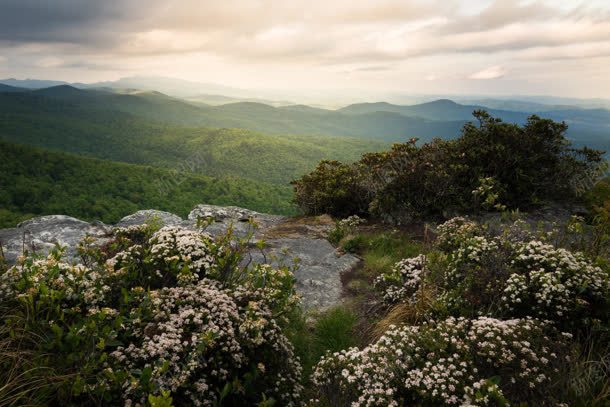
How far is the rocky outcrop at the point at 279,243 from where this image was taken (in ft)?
28.5

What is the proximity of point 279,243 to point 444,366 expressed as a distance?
822 cm

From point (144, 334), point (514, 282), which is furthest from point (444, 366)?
point (144, 334)

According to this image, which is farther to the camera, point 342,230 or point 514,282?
point 342,230

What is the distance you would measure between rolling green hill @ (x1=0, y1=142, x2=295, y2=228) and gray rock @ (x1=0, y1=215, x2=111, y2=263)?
5929 centimetres

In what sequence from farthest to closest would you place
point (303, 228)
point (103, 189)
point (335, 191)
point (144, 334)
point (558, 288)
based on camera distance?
point (103, 189)
point (335, 191)
point (303, 228)
point (558, 288)
point (144, 334)

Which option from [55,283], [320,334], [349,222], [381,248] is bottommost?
[320,334]

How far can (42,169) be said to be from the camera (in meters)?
97.9

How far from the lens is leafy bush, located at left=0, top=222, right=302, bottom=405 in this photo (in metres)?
3.73

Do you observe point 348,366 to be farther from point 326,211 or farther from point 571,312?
point 326,211

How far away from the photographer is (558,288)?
16.8 ft

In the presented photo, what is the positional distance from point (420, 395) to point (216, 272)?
3359 millimetres

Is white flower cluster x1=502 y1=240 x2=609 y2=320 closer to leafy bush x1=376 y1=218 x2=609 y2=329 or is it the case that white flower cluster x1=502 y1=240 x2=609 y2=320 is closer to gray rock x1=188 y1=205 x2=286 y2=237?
leafy bush x1=376 y1=218 x2=609 y2=329

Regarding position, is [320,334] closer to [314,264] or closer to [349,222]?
[314,264]

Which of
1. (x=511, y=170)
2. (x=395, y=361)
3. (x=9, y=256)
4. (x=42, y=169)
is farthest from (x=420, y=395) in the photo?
(x=42, y=169)
